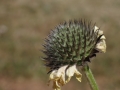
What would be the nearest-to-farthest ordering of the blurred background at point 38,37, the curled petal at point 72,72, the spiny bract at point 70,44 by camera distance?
the curled petal at point 72,72
the spiny bract at point 70,44
the blurred background at point 38,37

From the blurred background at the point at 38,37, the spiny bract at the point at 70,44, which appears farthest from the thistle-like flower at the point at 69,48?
the blurred background at the point at 38,37

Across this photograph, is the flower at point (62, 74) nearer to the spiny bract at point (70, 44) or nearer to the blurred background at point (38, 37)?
the spiny bract at point (70, 44)

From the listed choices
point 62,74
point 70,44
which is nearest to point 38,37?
point 70,44

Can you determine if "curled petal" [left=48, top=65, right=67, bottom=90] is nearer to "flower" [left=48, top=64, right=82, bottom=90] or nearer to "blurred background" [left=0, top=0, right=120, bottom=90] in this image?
"flower" [left=48, top=64, right=82, bottom=90]

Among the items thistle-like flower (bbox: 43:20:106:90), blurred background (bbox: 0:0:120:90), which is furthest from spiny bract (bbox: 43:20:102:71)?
blurred background (bbox: 0:0:120:90)

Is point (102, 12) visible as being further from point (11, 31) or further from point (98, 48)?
point (98, 48)

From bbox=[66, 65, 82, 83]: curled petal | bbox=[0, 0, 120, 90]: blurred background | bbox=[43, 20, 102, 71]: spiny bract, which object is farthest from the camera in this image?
bbox=[0, 0, 120, 90]: blurred background

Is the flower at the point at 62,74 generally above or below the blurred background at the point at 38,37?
below
